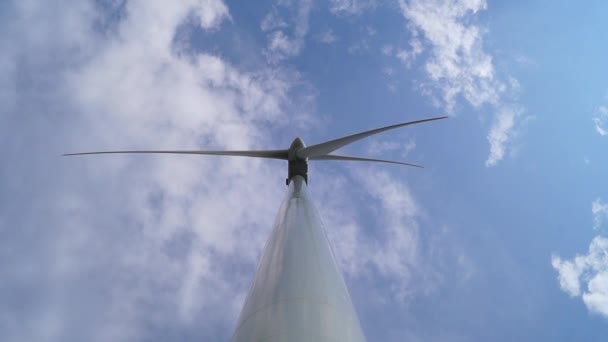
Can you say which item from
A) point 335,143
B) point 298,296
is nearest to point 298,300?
point 298,296

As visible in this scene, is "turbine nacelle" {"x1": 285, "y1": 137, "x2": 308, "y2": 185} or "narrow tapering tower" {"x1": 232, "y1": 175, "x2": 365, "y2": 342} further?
"turbine nacelle" {"x1": 285, "y1": 137, "x2": 308, "y2": 185}

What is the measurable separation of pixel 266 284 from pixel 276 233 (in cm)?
384

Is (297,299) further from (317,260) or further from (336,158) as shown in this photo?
(336,158)

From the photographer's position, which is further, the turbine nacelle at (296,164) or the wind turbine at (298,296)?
the turbine nacelle at (296,164)

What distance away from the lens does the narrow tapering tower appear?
7.18 meters

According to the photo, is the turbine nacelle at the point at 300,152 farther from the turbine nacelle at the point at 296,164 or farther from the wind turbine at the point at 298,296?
the wind turbine at the point at 298,296

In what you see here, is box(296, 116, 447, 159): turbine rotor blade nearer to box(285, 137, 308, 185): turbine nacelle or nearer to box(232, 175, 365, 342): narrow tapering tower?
box(285, 137, 308, 185): turbine nacelle

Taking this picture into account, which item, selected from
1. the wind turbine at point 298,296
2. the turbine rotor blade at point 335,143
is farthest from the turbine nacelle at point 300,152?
the wind turbine at point 298,296

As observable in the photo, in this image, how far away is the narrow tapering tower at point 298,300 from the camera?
718 centimetres

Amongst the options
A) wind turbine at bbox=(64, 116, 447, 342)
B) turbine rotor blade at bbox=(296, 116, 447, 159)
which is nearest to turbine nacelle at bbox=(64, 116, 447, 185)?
turbine rotor blade at bbox=(296, 116, 447, 159)

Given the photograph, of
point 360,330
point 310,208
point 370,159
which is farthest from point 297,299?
point 370,159

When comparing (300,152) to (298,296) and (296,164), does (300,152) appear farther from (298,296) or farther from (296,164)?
(298,296)

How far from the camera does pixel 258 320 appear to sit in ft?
24.9

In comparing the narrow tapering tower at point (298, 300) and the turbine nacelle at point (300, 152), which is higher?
the turbine nacelle at point (300, 152)
